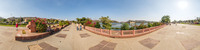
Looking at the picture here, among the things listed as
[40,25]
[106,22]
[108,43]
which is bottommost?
[108,43]

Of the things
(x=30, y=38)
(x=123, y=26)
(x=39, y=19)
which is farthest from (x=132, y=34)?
(x=39, y=19)

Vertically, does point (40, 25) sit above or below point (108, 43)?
above

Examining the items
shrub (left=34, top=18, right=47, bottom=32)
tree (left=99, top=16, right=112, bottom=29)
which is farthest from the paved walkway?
tree (left=99, top=16, right=112, bottom=29)

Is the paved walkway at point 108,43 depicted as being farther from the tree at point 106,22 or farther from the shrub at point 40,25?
the tree at point 106,22

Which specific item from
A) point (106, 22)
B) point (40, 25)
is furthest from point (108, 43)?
point (40, 25)

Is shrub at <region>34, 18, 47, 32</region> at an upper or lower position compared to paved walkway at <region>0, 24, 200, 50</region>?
upper

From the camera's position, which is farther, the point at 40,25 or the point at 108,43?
the point at 40,25

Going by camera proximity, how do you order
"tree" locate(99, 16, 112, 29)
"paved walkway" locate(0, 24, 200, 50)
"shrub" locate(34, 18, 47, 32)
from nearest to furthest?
"paved walkway" locate(0, 24, 200, 50)
"shrub" locate(34, 18, 47, 32)
"tree" locate(99, 16, 112, 29)

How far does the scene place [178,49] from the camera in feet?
11.9

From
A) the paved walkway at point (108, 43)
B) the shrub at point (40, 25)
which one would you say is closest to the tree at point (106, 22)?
the paved walkway at point (108, 43)

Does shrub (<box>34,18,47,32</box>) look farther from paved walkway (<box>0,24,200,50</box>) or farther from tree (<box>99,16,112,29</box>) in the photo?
tree (<box>99,16,112,29</box>)

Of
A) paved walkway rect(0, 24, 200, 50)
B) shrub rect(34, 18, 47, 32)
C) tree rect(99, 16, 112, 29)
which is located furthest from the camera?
tree rect(99, 16, 112, 29)

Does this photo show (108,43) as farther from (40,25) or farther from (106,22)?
(40,25)

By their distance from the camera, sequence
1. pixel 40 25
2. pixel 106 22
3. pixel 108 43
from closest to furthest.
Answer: pixel 108 43, pixel 40 25, pixel 106 22
